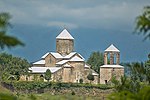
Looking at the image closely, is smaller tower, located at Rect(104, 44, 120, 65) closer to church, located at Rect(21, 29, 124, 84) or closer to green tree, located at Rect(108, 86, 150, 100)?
church, located at Rect(21, 29, 124, 84)

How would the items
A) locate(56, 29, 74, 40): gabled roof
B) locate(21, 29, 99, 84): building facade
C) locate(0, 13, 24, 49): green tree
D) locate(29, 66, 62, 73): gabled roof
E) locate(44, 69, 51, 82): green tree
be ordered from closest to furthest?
1. locate(0, 13, 24, 49): green tree
2. locate(44, 69, 51, 82): green tree
3. locate(21, 29, 99, 84): building facade
4. locate(29, 66, 62, 73): gabled roof
5. locate(56, 29, 74, 40): gabled roof

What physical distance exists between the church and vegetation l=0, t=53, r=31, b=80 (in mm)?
3882

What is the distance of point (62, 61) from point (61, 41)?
623 cm

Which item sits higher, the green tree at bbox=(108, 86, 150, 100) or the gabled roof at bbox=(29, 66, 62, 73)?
the gabled roof at bbox=(29, 66, 62, 73)

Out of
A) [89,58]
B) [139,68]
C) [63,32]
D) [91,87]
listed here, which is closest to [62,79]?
[91,87]

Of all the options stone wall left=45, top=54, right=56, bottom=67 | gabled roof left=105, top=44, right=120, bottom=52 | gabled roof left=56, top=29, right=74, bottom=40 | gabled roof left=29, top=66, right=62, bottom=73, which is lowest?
gabled roof left=29, top=66, right=62, bottom=73

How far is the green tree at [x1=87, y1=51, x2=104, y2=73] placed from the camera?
342 feet

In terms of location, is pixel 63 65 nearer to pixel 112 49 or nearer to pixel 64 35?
pixel 64 35

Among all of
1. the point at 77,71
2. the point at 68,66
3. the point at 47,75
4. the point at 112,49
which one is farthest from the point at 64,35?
the point at 47,75

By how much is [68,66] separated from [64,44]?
908 cm

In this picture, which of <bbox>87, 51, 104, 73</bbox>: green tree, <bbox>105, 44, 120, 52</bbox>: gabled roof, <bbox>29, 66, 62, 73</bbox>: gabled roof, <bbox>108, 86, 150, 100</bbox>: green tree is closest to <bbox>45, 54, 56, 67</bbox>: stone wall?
<bbox>29, 66, 62, 73</bbox>: gabled roof

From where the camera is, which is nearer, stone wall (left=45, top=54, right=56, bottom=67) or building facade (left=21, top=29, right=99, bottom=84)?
building facade (left=21, top=29, right=99, bottom=84)

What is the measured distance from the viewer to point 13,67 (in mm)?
72500

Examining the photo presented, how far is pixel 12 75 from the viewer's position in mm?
73625
